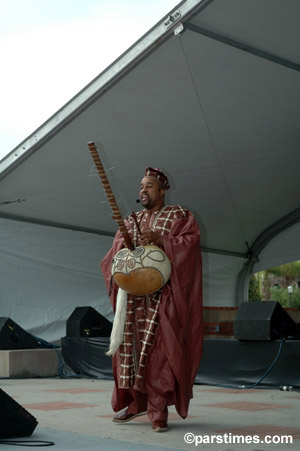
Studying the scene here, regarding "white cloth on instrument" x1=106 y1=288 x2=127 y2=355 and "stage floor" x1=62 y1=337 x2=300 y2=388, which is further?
"stage floor" x1=62 y1=337 x2=300 y2=388

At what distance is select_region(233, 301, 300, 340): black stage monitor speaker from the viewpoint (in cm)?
605

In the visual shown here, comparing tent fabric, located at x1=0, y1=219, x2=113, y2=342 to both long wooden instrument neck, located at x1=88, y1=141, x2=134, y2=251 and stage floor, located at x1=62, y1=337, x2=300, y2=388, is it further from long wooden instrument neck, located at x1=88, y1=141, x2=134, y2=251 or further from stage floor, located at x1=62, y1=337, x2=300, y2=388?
long wooden instrument neck, located at x1=88, y1=141, x2=134, y2=251

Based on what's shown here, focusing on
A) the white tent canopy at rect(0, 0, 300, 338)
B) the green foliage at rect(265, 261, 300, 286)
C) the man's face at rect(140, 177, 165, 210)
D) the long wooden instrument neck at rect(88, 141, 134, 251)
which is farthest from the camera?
the green foliage at rect(265, 261, 300, 286)

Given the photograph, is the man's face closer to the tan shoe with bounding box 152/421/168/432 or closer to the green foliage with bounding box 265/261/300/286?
the tan shoe with bounding box 152/421/168/432

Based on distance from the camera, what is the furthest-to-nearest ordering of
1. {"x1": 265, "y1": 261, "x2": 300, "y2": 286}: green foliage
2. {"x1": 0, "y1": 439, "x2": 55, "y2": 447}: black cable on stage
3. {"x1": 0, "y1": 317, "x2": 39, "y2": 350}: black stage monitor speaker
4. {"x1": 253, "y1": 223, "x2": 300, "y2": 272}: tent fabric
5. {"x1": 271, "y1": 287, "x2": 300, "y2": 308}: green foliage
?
1. {"x1": 265, "y1": 261, "x2": 300, "y2": 286}: green foliage
2. {"x1": 271, "y1": 287, "x2": 300, "y2": 308}: green foliage
3. {"x1": 253, "y1": 223, "x2": 300, "y2": 272}: tent fabric
4. {"x1": 0, "y1": 317, "x2": 39, "y2": 350}: black stage monitor speaker
5. {"x1": 0, "y1": 439, "x2": 55, "y2": 447}: black cable on stage

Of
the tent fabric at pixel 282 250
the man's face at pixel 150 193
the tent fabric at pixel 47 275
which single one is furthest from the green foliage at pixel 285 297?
the man's face at pixel 150 193

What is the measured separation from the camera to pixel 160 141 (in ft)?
24.9

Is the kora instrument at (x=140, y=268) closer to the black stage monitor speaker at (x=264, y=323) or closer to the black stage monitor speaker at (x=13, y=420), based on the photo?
the black stage monitor speaker at (x=13, y=420)

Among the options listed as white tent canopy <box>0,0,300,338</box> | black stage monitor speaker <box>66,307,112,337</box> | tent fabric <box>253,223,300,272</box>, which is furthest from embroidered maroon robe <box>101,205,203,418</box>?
tent fabric <box>253,223,300,272</box>

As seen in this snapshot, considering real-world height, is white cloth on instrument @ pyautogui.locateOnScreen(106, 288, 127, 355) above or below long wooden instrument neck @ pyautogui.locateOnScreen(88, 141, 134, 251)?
below

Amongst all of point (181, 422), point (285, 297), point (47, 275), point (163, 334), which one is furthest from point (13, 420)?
point (285, 297)

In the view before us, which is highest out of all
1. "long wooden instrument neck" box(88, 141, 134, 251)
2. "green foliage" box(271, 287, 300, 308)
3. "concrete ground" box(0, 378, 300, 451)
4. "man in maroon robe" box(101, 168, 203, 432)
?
"green foliage" box(271, 287, 300, 308)

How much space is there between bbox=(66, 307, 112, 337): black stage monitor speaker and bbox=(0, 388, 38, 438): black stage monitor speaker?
17.2 feet

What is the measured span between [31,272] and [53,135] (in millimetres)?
2736
